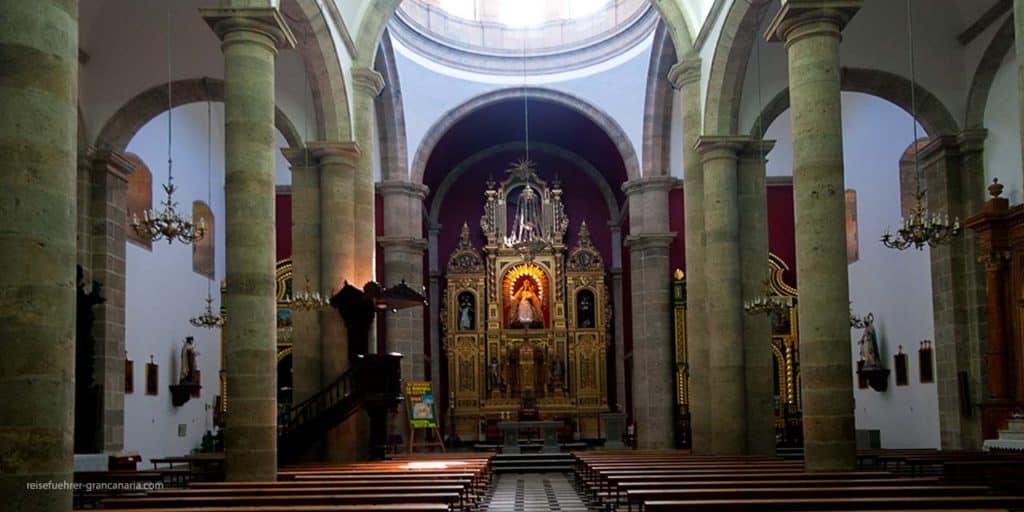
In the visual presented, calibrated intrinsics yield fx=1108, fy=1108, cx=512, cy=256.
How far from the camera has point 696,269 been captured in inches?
731

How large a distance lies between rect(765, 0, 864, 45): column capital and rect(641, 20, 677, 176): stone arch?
40.2ft

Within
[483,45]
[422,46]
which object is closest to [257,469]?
[422,46]

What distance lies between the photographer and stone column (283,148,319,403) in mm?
17812

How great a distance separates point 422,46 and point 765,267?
12113 millimetres

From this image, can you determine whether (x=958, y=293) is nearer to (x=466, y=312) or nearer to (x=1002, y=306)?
(x=1002, y=306)

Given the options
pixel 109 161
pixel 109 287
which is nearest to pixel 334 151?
pixel 109 161

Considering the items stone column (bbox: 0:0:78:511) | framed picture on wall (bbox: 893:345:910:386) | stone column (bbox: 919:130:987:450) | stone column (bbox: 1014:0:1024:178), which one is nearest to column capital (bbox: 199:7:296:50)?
stone column (bbox: 0:0:78:511)

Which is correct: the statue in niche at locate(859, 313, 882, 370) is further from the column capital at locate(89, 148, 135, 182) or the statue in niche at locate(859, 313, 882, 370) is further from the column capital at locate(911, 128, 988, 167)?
the column capital at locate(89, 148, 135, 182)

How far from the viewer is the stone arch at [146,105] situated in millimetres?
19172

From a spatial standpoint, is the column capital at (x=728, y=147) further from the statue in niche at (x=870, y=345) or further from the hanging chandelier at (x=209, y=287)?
the hanging chandelier at (x=209, y=287)

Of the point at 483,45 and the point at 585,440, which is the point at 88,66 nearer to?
the point at 483,45

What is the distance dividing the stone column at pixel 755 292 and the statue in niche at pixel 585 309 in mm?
13627

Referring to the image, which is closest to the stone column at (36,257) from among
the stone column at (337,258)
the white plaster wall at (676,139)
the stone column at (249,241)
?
the stone column at (249,241)

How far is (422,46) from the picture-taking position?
87.2ft
